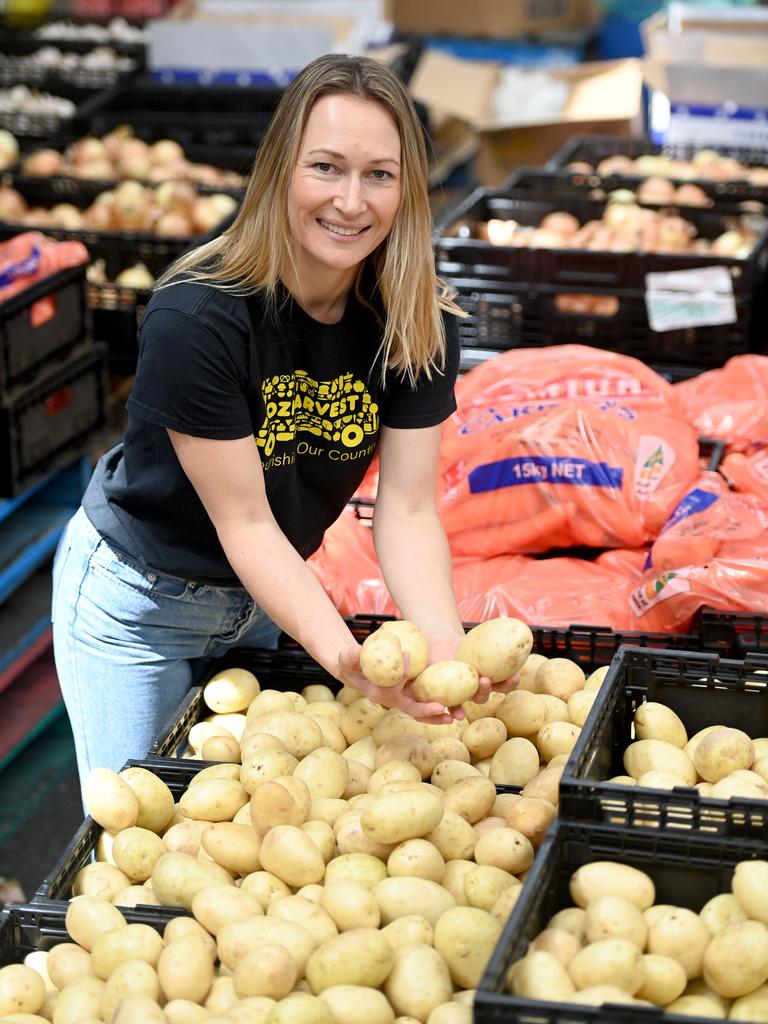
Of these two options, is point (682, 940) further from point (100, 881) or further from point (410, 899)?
point (100, 881)

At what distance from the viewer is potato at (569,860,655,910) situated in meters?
1.64

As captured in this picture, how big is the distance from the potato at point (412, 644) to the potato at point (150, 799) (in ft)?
1.28

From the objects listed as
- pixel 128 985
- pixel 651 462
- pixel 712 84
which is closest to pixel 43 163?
pixel 712 84

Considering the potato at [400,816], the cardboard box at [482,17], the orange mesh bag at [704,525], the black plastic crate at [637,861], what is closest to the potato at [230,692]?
the potato at [400,816]

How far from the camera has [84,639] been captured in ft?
7.64

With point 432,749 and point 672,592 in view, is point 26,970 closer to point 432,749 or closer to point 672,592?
point 432,749

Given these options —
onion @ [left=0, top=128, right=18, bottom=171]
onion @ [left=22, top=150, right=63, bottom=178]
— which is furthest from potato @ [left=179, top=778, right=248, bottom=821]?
onion @ [left=0, top=128, right=18, bottom=171]

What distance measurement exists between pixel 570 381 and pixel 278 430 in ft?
3.89

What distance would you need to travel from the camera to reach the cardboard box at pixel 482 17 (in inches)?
290

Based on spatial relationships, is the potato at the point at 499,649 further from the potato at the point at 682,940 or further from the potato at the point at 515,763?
the potato at the point at 682,940

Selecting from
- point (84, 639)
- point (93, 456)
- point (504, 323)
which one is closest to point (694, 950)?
point (84, 639)

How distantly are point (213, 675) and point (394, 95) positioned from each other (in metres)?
1.00

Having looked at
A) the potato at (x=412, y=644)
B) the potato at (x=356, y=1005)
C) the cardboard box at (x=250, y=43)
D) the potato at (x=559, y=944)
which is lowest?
the potato at (x=356, y=1005)

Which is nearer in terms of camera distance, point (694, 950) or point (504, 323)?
point (694, 950)
